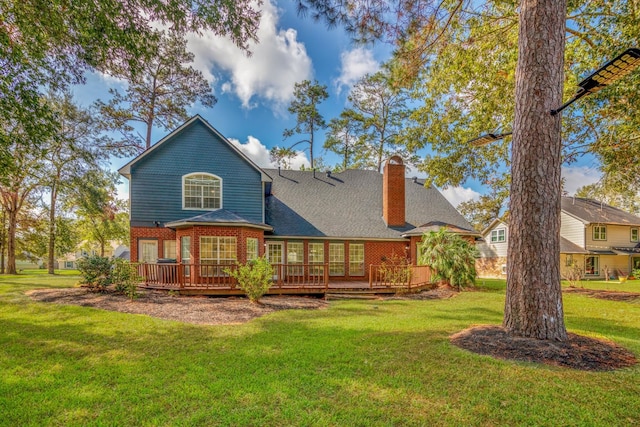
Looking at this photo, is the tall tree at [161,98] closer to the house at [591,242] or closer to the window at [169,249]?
the window at [169,249]

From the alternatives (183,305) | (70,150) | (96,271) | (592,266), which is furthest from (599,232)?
(70,150)

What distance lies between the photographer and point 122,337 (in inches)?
231

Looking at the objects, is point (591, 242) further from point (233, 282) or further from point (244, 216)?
point (233, 282)

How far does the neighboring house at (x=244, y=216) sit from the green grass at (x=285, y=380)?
549 cm

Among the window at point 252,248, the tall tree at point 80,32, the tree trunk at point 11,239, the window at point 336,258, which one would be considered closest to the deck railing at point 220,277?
the window at point 252,248

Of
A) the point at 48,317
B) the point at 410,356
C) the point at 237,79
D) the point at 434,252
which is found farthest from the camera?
the point at 237,79

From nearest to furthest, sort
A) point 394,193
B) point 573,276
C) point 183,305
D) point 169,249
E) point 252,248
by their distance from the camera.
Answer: point 183,305 < point 252,248 < point 169,249 < point 394,193 < point 573,276

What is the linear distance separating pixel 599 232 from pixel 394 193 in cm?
1835

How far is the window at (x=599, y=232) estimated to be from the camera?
22.7 m

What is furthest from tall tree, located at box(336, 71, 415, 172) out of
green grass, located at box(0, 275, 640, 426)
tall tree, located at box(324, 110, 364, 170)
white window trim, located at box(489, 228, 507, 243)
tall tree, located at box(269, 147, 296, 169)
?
green grass, located at box(0, 275, 640, 426)

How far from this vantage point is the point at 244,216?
1386cm

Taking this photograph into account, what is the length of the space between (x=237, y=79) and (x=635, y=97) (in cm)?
1508

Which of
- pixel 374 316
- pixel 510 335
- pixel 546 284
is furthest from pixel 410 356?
pixel 374 316

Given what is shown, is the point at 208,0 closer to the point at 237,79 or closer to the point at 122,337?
the point at 122,337
